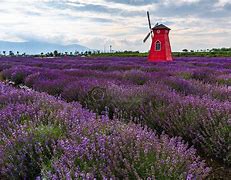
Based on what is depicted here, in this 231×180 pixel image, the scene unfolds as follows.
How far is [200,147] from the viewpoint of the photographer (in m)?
3.81

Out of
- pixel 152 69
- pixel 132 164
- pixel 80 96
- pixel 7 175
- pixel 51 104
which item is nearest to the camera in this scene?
pixel 132 164

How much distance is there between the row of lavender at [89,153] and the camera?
212cm

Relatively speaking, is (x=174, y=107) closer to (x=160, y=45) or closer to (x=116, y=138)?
(x=116, y=138)

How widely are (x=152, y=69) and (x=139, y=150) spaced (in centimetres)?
882

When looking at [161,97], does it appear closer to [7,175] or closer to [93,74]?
[7,175]

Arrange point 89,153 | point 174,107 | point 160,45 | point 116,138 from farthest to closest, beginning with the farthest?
1. point 160,45
2. point 174,107
3. point 116,138
4. point 89,153

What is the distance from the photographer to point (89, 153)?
229 centimetres

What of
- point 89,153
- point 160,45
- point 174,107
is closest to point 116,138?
point 89,153

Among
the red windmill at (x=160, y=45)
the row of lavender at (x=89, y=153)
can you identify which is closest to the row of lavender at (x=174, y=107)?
the row of lavender at (x=89, y=153)

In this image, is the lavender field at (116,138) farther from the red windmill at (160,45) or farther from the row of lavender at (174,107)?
the red windmill at (160,45)

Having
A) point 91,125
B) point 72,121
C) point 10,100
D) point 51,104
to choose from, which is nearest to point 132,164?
point 91,125

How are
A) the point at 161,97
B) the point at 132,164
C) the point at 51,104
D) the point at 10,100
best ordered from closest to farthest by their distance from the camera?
1. the point at 132,164
2. the point at 51,104
3. the point at 10,100
4. the point at 161,97

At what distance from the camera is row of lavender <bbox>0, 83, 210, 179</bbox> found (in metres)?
2.12

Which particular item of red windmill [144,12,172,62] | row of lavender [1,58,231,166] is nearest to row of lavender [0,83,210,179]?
row of lavender [1,58,231,166]
